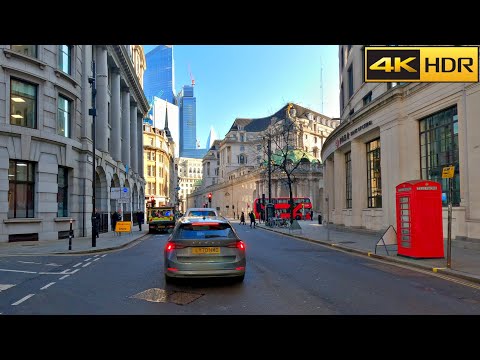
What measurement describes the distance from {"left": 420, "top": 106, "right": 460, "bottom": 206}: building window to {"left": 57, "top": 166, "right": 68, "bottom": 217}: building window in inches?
837

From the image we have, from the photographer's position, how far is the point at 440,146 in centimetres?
1892

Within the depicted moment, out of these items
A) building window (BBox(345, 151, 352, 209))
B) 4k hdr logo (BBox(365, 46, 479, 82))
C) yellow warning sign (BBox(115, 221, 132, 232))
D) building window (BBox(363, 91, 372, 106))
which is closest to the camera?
4k hdr logo (BBox(365, 46, 479, 82))

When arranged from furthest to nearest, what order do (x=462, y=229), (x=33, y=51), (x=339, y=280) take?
(x=33, y=51), (x=462, y=229), (x=339, y=280)

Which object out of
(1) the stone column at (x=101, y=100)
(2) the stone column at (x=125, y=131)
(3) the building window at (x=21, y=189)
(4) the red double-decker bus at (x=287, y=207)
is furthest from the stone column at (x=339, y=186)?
(4) the red double-decker bus at (x=287, y=207)

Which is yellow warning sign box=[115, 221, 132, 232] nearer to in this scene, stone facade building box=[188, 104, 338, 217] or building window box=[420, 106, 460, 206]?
building window box=[420, 106, 460, 206]

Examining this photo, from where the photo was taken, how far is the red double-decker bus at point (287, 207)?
193 ft

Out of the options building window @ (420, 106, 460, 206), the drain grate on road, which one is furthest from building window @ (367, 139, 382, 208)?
the drain grate on road

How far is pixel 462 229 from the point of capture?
16.7m

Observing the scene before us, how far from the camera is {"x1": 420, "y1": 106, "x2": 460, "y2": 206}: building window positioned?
17.7 meters

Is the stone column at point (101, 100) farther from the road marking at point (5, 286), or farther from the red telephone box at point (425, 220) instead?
the red telephone box at point (425, 220)

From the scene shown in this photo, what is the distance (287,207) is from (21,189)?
41.7 m
